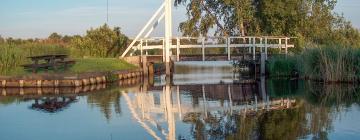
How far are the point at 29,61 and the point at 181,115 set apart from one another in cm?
1818

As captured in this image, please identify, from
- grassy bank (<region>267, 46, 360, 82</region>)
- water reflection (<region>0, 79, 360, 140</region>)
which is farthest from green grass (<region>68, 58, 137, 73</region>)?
grassy bank (<region>267, 46, 360, 82</region>)

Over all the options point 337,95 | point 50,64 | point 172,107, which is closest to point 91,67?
point 50,64

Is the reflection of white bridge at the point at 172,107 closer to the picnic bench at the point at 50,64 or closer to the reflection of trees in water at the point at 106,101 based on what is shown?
the reflection of trees in water at the point at 106,101

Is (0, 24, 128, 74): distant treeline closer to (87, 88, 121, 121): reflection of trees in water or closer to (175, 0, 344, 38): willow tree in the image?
(175, 0, 344, 38): willow tree

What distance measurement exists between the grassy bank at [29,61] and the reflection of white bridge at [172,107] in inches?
383

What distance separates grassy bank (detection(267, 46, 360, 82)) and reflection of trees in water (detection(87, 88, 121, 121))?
35.1 feet

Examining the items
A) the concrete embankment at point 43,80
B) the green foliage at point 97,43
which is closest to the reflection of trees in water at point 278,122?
the concrete embankment at point 43,80

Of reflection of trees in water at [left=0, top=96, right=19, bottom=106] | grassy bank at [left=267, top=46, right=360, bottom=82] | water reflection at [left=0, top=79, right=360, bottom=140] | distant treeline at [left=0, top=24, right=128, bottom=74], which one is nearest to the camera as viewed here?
water reflection at [left=0, top=79, right=360, bottom=140]

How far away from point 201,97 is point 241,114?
6.23m

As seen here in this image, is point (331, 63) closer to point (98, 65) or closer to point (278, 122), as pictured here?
point (98, 65)

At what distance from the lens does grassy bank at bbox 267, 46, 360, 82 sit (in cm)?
2658

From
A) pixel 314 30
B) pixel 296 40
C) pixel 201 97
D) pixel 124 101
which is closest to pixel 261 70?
pixel 296 40

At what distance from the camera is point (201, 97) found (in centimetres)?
2105

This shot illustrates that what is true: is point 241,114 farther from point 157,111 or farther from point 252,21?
point 252,21
